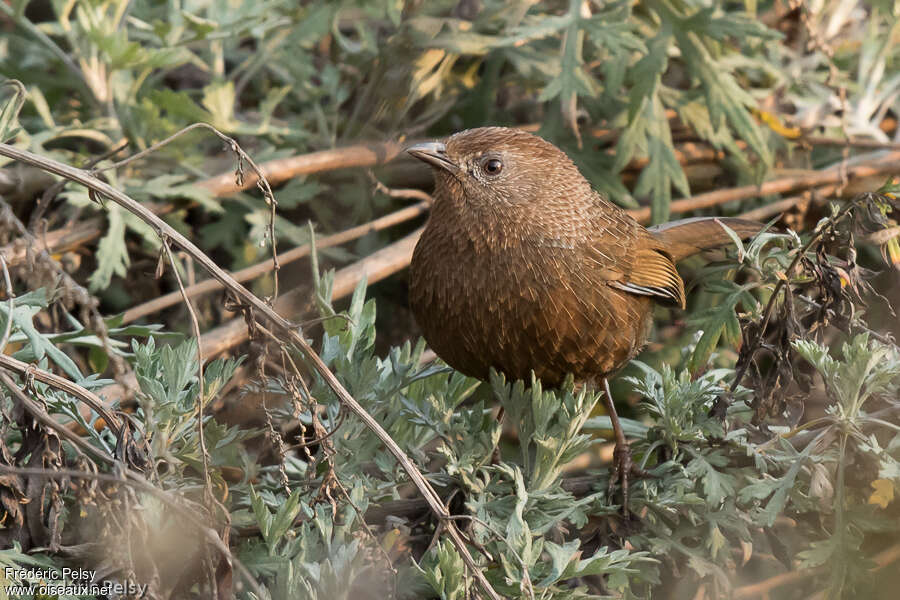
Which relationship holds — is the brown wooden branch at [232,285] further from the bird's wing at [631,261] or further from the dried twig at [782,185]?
the dried twig at [782,185]

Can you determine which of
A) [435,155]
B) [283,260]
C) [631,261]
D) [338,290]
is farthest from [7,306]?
[631,261]

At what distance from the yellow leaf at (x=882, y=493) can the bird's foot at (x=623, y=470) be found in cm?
59

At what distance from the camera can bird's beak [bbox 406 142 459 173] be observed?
10.7 ft

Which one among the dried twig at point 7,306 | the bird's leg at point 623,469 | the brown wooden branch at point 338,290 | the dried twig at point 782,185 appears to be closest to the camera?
the dried twig at point 7,306

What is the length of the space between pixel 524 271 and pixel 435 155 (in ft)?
1.68

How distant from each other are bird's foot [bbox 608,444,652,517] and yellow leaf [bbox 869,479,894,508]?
594 mm

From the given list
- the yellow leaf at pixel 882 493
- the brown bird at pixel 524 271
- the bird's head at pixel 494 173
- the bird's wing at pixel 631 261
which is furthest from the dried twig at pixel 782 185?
the yellow leaf at pixel 882 493

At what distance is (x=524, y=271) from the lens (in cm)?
308

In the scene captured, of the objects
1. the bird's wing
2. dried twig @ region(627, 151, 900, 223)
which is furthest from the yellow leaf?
dried twig @ region(627, 151, 900, 223)

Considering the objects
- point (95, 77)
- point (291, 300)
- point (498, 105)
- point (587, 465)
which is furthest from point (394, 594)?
point (498, 105)

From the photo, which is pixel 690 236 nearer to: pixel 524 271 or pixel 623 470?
pixel 524 271

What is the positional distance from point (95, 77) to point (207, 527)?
2.72m

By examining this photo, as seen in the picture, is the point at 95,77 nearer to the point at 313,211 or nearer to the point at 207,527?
the point at 313,211

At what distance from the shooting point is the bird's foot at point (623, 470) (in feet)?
9.28
